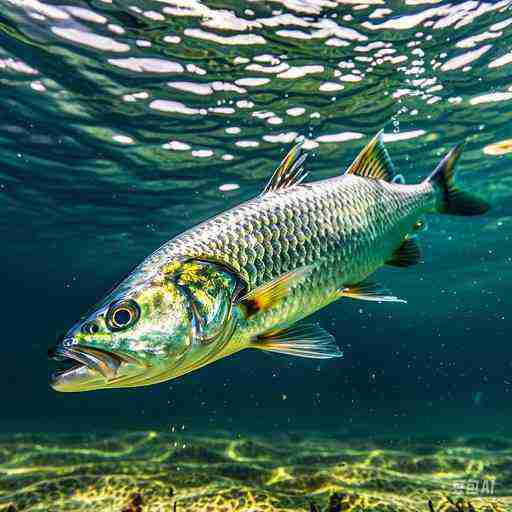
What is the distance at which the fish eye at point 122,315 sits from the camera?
94.4 inches

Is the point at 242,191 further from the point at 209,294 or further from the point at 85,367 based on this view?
the point at 85,367

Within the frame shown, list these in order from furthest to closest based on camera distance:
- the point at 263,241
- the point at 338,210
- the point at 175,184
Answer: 1. the point at 175,184
2. the point at 338,210
3. the point at 263,241

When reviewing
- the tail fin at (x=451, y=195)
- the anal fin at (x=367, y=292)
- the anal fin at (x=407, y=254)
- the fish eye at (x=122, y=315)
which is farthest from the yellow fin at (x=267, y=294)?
the tail fin at (x=451, y=195)

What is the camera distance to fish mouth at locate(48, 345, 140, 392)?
2240mm

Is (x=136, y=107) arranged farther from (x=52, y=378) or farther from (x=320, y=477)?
(x=52, y=378)

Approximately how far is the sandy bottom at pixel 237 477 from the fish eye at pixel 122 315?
4.11 meters

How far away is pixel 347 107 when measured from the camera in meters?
13.2

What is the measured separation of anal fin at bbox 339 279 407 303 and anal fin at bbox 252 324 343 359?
0.67 m

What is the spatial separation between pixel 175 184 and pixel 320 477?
14289 mm

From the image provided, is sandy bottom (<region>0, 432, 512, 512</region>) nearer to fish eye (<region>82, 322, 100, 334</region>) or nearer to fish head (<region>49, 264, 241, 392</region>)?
fish head (<region>49, 264, 241, 392</region>)

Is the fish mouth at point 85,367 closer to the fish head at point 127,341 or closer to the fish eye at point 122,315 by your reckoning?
the fish head at point 127,341

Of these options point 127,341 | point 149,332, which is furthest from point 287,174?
point 127,341

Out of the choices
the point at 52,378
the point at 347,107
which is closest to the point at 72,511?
the point at 52,378

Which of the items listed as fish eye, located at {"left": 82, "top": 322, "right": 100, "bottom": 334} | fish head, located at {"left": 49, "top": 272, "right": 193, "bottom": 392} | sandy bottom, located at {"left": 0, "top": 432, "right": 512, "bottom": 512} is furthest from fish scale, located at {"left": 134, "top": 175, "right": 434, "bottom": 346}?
sandy bottom, located at {"left": 0, "top": 432, "right": 512, "bottom": 512}
